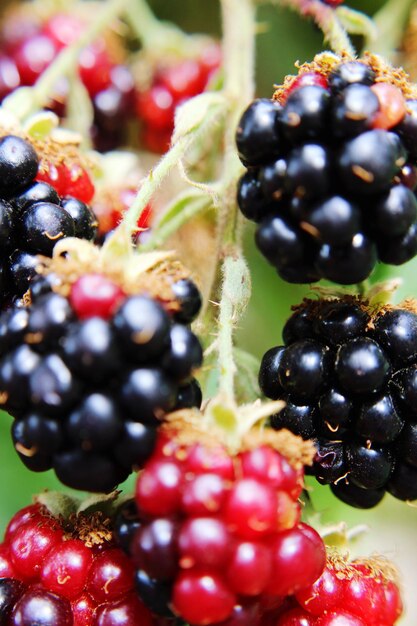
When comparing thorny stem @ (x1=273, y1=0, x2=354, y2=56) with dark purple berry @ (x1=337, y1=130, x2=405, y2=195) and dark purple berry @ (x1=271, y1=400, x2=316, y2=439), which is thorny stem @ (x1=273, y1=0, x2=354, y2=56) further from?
dark purple berry @ (x1=271, y1=400, x2=316, y2=439)

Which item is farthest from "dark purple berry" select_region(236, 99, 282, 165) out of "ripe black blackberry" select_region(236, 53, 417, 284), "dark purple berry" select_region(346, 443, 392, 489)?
"dark purple berry" select_region(346, 443, 392, 489)

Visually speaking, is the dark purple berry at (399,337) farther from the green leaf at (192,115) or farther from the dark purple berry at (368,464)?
the green leaf at (192,115)

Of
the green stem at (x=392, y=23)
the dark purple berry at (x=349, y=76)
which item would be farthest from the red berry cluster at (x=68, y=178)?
the green stem at (x=392, y=23)

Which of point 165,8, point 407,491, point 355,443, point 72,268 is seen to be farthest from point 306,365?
point 165,8

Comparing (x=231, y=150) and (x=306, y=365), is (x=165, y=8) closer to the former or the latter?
(x=231, y=150)

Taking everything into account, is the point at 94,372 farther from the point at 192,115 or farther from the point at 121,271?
the point at 192,115

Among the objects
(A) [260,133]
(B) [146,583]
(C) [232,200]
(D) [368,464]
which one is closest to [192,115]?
(C) [232,200]
